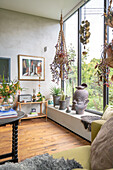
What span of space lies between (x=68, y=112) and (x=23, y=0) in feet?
9.97

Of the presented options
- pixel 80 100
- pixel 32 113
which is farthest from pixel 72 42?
pixel 32 113

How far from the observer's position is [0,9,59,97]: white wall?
3.80m

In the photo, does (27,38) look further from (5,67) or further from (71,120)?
(71,120)

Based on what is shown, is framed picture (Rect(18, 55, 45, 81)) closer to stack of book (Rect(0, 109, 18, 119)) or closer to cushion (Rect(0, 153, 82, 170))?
stack of book (Rect(0, 109, 18, 119))

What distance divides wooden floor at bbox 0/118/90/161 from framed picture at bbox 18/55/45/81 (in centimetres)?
145

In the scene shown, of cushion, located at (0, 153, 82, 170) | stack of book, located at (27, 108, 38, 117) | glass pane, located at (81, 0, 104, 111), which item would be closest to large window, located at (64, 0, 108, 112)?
glass pane, located at (81, 0, 104, 111)

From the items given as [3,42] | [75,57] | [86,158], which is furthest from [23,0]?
[86,158]

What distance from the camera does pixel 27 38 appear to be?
13.3 ft

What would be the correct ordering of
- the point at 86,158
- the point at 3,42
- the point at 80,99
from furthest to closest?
the point at 3,42 → the point at 80,99 → the point at 86,158

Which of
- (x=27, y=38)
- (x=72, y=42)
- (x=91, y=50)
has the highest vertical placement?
(x=27, y=38)

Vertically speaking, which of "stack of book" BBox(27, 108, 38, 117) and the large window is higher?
the large window

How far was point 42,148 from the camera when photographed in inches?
89.3

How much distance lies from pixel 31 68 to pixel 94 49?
1991 mm

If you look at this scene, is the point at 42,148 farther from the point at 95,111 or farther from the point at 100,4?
the point at 100,4
